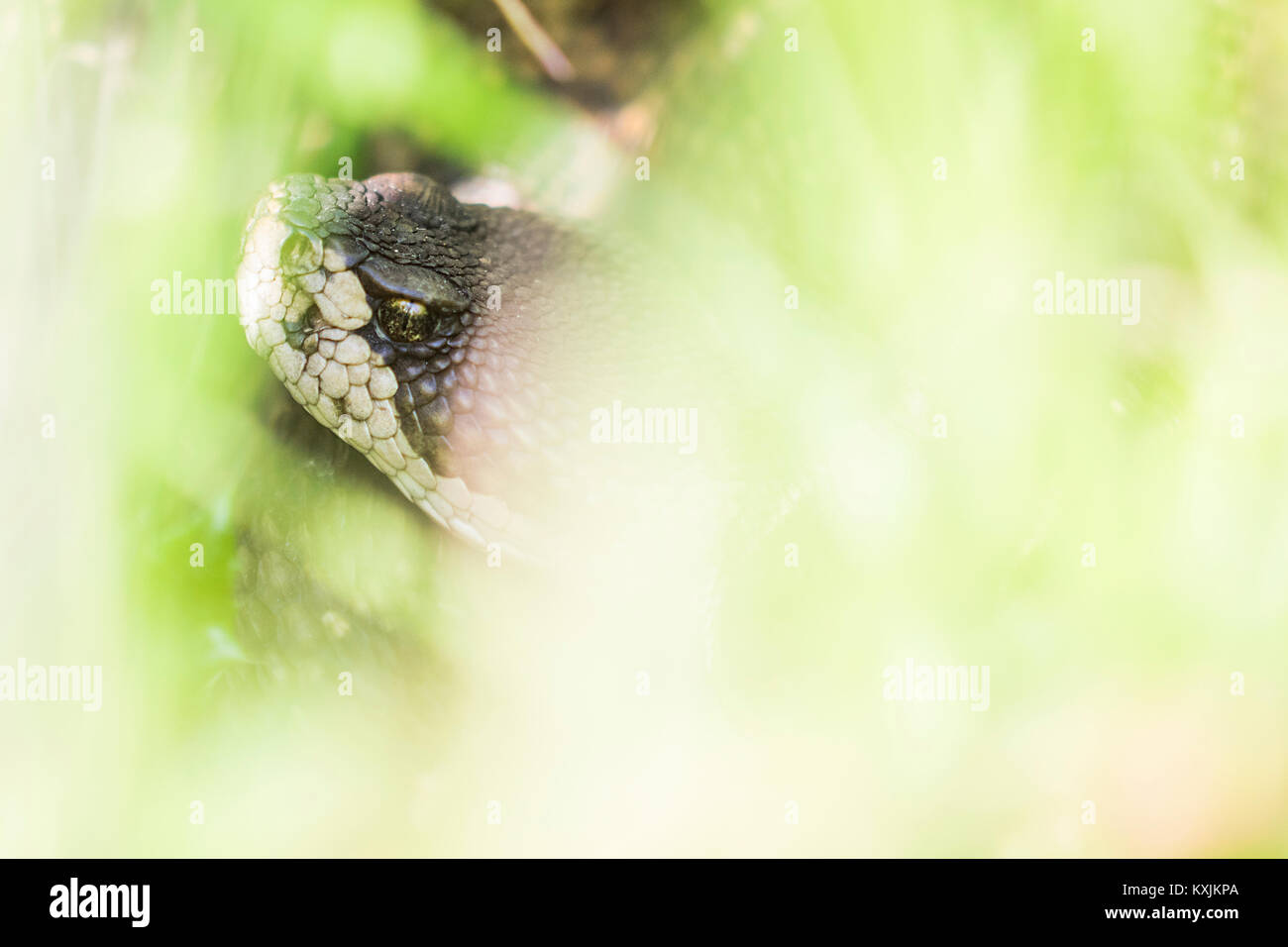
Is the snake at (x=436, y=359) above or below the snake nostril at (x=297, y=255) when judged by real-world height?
below

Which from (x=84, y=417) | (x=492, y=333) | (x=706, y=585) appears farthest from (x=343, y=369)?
(x=706, y=585)

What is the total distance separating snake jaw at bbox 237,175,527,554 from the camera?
0.95 meters

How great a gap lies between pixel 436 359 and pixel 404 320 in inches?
2.0

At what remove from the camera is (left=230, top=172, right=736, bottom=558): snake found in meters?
0.96

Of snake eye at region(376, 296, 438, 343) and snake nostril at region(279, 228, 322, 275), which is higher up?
snake nostril at region(279, 228, 322, 275)

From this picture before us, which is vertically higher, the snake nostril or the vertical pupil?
the snake nostril

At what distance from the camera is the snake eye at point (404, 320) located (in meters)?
0.98

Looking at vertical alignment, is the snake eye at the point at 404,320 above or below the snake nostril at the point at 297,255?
below

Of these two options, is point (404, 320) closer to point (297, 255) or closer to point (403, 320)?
point (403, 320)

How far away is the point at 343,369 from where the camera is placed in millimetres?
964

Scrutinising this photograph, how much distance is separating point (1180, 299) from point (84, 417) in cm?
134

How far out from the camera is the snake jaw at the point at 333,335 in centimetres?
95

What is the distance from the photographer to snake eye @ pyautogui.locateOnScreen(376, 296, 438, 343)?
3.21 feet
